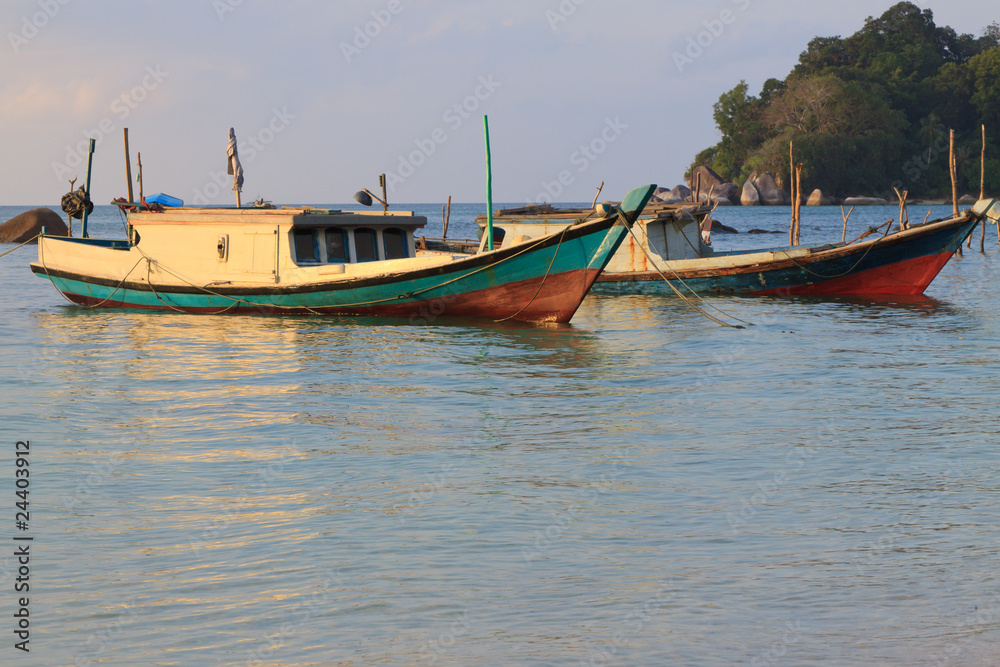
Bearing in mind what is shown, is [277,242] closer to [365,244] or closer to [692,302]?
[365,244]

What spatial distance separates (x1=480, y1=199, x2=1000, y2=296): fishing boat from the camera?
23.3m

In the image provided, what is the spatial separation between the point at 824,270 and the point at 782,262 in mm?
1063

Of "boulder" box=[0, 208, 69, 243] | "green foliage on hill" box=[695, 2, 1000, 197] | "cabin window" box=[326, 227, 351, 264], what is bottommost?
"cabin window" box=[326, 227, 351, 264]

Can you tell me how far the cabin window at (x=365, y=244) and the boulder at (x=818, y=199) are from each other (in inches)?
3577

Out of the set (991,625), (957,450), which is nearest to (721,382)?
(957,450)

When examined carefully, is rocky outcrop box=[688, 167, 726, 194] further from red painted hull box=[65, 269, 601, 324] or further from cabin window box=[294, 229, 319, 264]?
cabin window box=[294, 229, 319, 264]

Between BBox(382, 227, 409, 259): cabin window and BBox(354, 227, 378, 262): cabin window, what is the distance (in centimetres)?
22

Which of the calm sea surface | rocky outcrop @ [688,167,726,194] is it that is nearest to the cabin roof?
the calm sea surface

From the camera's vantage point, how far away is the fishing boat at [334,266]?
58.1 feet

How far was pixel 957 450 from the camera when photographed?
30.4ft

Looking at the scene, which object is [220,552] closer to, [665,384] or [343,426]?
[343,426]


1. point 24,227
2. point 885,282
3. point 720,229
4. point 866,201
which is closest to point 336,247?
point 885,282

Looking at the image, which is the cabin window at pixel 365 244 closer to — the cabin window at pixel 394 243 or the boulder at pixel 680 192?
the cabin window at pixel 394 243

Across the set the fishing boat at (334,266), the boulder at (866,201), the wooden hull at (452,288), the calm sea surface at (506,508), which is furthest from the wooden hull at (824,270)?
the boulder at (866,201)
